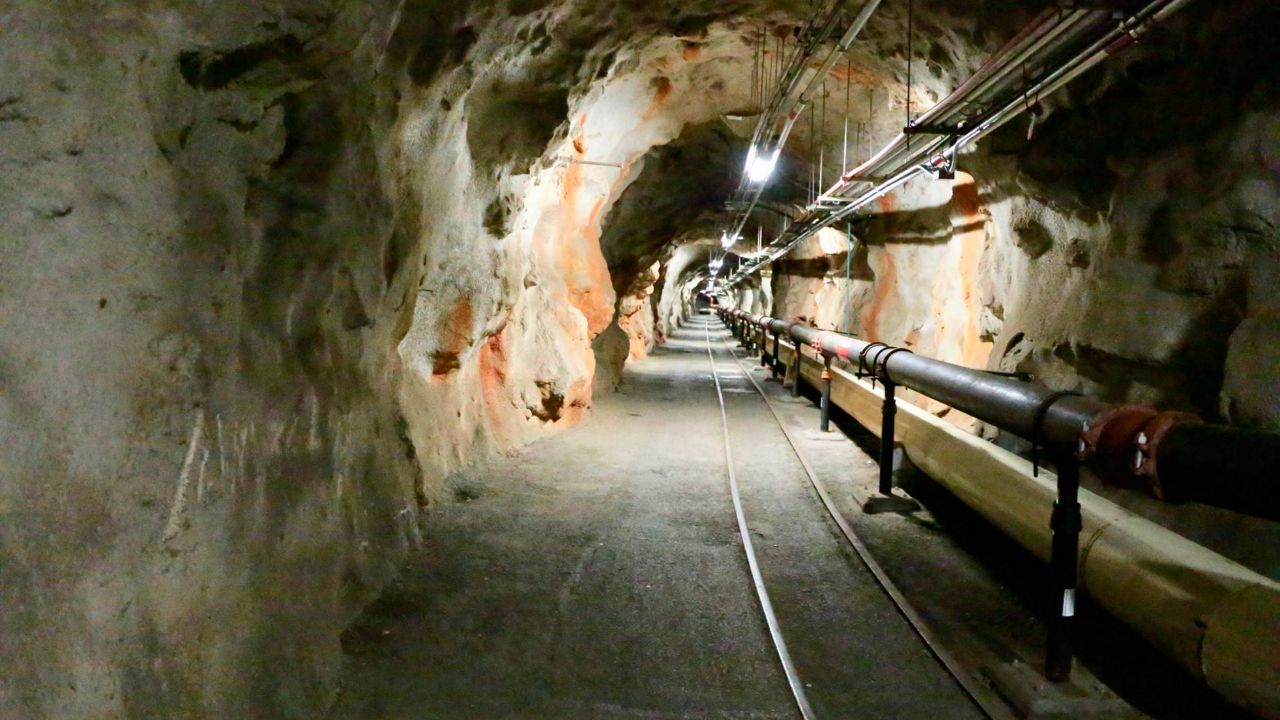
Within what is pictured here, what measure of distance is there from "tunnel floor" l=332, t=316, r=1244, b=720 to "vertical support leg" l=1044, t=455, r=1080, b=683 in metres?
0.28

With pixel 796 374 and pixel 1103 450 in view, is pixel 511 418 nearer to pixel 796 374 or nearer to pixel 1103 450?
pixel 1103 450

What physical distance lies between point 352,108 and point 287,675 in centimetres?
304

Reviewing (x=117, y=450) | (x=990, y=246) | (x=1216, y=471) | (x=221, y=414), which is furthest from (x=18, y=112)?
(x=990, y=246)

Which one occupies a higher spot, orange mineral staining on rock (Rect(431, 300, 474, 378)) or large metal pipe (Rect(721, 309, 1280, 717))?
orange mineral staining on rock (Rect(431, 300, 474, 378))

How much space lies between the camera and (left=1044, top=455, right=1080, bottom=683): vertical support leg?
13.0 feet

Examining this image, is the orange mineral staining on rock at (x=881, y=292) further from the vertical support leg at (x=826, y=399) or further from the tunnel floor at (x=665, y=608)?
the tunnel floor at (x=665, y=608)

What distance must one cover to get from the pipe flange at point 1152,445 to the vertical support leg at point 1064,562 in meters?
0.51

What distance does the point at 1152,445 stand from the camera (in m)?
3.33

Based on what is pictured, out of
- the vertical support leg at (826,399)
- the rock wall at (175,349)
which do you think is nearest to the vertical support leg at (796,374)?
the vertical support leg at (826,399)

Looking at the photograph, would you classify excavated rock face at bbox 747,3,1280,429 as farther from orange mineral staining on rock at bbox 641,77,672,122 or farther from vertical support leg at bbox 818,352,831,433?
orange mineral staining on rock at bbox 641,77,672,122

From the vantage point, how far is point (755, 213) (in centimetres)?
2425

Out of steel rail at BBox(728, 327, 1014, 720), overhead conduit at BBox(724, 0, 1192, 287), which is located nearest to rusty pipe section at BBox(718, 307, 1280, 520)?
steel rail at BBox(728, 327, 1014, 720)

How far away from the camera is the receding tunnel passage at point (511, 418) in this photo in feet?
8.77

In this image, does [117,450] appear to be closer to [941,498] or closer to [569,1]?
[569,1]
